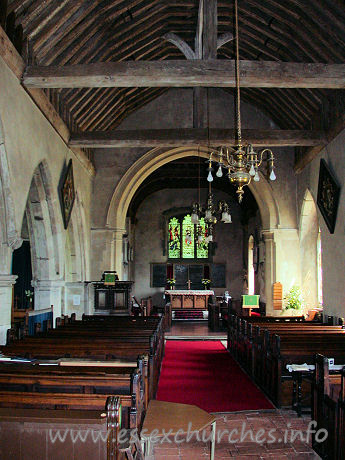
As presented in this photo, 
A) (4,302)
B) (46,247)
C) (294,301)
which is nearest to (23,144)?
(4,302)

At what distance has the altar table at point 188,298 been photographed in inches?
627

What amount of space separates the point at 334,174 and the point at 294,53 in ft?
8.25

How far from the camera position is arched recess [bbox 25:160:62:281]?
8828 mm

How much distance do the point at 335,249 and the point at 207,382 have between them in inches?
164

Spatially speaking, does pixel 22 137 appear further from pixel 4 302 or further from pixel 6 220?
pixel 4 302

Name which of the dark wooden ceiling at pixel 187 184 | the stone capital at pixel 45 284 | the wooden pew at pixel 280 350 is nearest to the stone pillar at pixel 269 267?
the dark wooden ceiling at pixel 187 184

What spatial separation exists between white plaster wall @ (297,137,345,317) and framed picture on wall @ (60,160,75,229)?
541 cm

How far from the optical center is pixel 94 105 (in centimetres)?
1062

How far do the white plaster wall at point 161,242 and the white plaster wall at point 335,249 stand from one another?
30.1 feet

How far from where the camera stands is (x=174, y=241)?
1986 cm

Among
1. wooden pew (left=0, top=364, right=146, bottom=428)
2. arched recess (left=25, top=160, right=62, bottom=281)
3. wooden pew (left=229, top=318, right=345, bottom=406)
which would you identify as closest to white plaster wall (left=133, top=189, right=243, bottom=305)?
arched recess (left=25, top=160, right=62, bottom=281)

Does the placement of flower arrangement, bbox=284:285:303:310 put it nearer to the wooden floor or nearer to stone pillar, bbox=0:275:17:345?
the wooden floor

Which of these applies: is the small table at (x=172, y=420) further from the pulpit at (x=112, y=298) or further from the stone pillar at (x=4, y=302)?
the pulpit at (x=112, y=298)

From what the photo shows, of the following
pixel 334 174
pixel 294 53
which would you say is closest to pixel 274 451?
pixel 334 174
